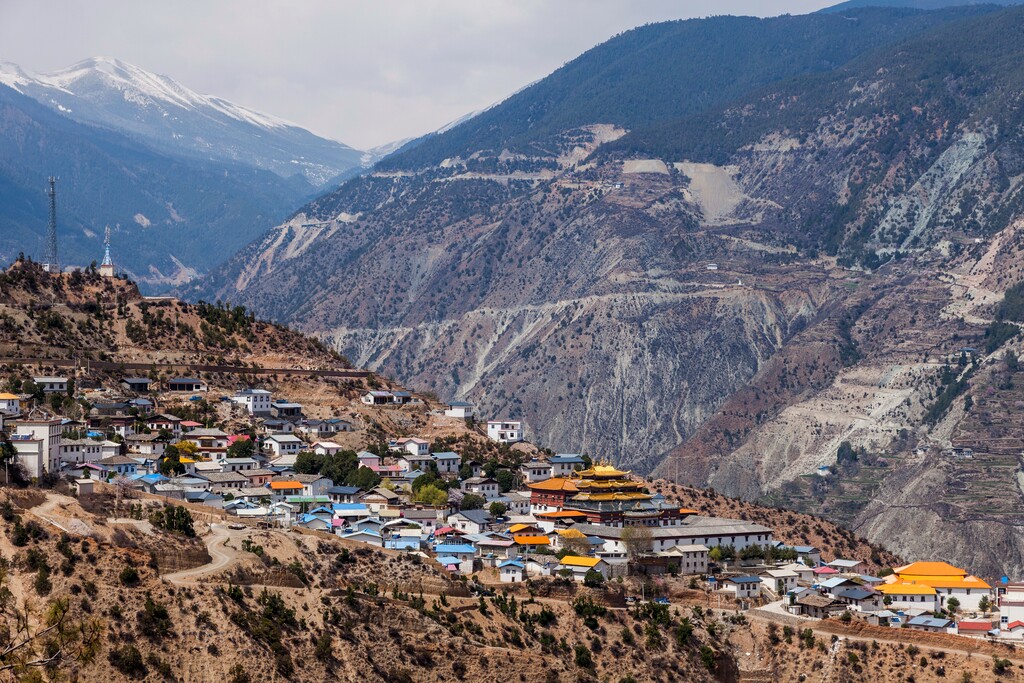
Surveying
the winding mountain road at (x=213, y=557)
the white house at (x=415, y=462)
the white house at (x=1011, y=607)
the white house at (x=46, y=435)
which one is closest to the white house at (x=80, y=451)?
the white house at (x=46, y=435)

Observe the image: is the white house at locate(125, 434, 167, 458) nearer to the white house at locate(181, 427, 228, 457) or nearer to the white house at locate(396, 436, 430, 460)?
the white house at locate(181, 427, 228, 457)

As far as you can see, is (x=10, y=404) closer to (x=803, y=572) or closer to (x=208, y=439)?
(x=208, y=439)

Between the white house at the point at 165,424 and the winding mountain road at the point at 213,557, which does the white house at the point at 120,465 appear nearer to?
the white house at the point at 165,424

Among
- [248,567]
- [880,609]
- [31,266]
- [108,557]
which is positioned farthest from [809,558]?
[31,266]

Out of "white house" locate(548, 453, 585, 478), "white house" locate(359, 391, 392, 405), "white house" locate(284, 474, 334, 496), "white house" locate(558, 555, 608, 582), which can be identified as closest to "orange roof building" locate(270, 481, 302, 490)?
"white house" locate(284, 474, 334, 496)

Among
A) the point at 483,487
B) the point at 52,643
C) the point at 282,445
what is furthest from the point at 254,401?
the point at 52,643

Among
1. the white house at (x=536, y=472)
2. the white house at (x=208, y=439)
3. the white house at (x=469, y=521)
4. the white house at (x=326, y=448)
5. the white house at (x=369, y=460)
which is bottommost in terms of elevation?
the white house at (x=469, y=521)
